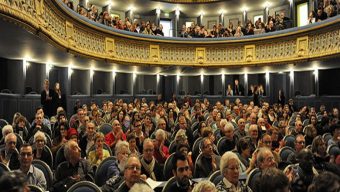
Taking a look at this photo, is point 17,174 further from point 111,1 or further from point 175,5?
point 175,5

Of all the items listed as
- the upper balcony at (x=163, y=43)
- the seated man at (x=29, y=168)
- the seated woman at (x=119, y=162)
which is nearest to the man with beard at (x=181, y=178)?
the seated woman at (x=119, y=162)

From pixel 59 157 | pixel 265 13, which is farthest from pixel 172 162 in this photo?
pixel 265 13

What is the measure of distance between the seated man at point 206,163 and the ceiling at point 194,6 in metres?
19.0

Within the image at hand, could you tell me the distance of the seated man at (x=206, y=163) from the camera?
18.3 ft

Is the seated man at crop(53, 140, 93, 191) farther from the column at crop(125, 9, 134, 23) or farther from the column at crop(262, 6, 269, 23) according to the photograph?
the column at crop(262, 6, 269, 23)

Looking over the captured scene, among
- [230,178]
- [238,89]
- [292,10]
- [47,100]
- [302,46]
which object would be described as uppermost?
[292,10]

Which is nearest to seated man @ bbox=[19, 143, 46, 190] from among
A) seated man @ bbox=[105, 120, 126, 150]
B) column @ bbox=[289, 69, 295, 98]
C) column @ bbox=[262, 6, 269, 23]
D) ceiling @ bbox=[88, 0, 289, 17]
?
seated man @ bbox=[105, 120, 126, 150]

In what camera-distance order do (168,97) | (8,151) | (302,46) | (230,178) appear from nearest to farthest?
(230,178) → (8,151) → (302,46) → (168,97)

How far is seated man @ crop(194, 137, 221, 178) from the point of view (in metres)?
5.57

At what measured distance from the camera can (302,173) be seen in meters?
4.16

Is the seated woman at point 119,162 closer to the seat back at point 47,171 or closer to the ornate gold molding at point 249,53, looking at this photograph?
the seat back at point 47,171

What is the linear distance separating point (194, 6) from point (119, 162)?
21151mm

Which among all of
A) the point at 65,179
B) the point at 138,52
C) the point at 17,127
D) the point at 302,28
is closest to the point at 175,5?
the point at 138,52

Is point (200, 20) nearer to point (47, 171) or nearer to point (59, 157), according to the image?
point (59, 157)
